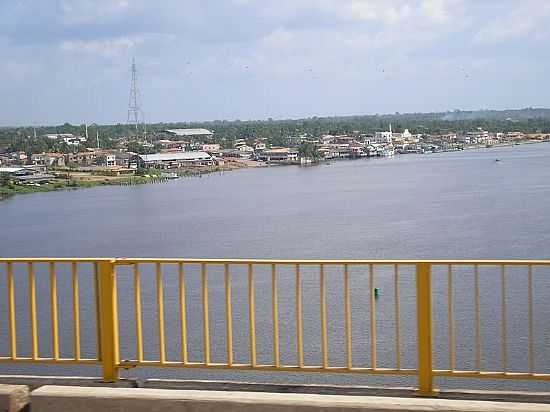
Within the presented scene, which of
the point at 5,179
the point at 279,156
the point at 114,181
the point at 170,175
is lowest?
the point at 114,181

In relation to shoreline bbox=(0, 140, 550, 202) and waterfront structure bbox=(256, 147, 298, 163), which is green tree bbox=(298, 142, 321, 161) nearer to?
waterfront structure bbox=(256, 147, 298, 163)

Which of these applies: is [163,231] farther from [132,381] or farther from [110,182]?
[110,182]

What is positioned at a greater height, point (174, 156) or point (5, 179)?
point (174, 156)

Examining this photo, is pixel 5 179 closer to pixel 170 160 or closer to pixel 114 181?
pixel 114 181

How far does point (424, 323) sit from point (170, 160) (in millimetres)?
108647

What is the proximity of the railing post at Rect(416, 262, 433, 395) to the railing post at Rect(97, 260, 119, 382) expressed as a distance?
5.90ft

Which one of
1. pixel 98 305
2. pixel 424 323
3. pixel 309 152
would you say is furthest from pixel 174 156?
pixel 424 323

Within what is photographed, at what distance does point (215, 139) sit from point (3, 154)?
46.4 metres

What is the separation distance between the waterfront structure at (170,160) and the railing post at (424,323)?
339 feet

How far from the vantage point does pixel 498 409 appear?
4.04m

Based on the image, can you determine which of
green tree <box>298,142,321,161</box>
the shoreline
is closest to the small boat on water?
the shoreline

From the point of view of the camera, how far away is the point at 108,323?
4984 millimetres

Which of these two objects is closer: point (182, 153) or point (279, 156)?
point (182, 153)

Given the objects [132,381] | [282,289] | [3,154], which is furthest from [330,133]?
[132,381]
